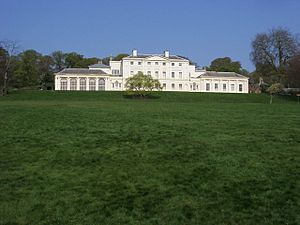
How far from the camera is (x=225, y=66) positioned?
11150cm

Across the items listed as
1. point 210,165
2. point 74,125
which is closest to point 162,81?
point 74,125

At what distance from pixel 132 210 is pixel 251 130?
9.96 meters

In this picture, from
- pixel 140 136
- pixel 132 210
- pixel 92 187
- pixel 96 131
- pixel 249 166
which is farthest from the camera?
pixel 96 131

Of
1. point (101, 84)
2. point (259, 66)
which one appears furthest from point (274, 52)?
point (101, 84)

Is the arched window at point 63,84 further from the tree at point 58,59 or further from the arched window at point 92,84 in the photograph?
the tree at point 58,59

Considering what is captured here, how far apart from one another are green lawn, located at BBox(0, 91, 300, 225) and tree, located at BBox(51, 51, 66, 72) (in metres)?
98.9

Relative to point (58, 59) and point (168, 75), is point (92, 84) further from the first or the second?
point (58, 59)

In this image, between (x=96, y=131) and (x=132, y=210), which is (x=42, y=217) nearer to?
(x=132, y=210)

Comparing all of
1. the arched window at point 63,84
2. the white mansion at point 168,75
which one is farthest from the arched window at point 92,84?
the arched window at point 63,84

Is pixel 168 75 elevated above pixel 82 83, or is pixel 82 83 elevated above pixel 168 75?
pixel 168 75

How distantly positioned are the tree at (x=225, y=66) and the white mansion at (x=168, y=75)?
13485 millimetres

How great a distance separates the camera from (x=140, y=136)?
1441 centimetres

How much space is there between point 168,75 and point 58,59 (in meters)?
34.6

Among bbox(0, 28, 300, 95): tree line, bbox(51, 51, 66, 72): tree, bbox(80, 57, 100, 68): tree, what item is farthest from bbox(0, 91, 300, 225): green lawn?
bbox(51, 51, 66, 72): tree
